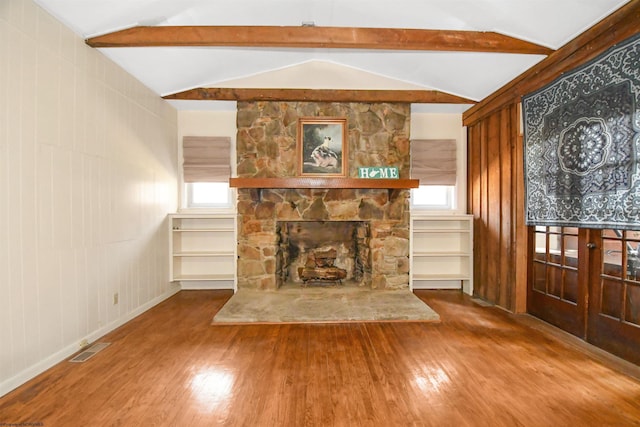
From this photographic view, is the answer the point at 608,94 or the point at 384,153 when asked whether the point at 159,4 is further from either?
the point at 608,94

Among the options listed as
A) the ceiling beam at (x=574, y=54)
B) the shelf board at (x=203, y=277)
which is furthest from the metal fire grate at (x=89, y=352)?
the ceiling beam at (x=574, y=54)

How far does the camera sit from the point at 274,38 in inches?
104

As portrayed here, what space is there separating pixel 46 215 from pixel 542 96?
4.44 m

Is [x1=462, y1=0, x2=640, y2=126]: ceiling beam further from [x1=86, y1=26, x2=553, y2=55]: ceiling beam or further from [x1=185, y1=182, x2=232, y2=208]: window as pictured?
[x1=185, y1=182, x2=232, y2=208]: window

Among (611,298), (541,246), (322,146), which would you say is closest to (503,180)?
(541,246)

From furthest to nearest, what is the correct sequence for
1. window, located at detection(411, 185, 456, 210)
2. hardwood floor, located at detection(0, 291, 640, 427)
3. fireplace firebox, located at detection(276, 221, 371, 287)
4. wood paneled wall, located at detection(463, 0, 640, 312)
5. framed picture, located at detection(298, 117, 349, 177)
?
1. window, located at detection(411, 185, 456, 210)
2. fireplace firebox, located at detection(276, 221, 371, 287)
3. framed picture, located at detection(298, 117, 349, 177)
4. wood paneled wall, located at detection(463, 0, 640, 312)
5. hardwood floor, located at detection(0, 291, 640, 427)

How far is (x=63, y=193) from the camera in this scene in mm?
2316

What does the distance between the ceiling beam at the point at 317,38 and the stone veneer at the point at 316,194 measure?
1336mm

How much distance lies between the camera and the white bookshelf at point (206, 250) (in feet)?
13.6

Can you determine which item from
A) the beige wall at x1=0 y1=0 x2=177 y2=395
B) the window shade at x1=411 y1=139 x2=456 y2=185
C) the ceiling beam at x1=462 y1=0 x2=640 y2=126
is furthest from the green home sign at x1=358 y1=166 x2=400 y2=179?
the beige wall at x1=0 y1=0 x2=177 y2=395

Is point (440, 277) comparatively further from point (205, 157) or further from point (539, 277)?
point (205, 157)

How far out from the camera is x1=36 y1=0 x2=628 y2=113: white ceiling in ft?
7.72

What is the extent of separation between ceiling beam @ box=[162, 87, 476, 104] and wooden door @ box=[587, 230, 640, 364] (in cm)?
235

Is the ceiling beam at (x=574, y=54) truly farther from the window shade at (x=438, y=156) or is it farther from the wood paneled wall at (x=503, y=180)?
the window shade at (x=438, y=156)
